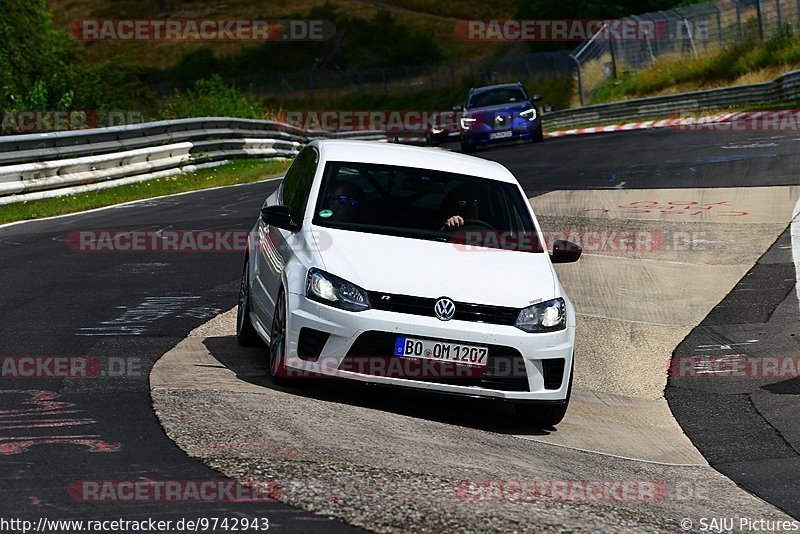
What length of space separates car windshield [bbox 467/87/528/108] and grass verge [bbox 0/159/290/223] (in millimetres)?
5155

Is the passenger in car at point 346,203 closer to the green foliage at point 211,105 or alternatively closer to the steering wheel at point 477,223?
the steering wheel at point 477,223

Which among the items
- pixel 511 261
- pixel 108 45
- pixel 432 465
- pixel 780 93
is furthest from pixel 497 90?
pixel 108 45

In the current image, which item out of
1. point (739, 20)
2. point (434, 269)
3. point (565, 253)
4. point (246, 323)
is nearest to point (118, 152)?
point (246, 323)

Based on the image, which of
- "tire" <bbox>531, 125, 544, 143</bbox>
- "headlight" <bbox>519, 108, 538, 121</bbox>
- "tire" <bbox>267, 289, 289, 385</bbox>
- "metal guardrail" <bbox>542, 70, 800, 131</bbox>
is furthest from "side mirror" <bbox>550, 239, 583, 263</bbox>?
"metal guardrail" <bbox>542, 70, 800, 131</bbox>

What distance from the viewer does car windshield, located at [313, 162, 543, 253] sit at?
8.64m

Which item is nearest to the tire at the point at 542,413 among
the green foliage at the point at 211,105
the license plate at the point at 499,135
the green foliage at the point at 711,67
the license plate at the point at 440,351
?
the license plate at the point at 440,351

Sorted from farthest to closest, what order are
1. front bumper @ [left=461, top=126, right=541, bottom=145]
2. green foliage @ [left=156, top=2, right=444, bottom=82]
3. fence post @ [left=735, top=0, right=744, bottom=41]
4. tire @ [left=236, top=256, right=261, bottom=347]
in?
1. green foliage @ [left=156, top=2, right=444, bottom=82]
2. fence post @ [left=735, top=0, right=744, bottom=41]
3. front bumper @ [left=461, top=126, right=541, bottom=145]
4. tire @ [left=236, top=256, right=261, bottom=347]

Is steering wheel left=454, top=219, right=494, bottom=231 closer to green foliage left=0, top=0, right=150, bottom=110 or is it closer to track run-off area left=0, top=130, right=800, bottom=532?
track run-off area left=0, top=130, right=800, bottom=532

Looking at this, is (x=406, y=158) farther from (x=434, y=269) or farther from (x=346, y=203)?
(x=434, y=269)

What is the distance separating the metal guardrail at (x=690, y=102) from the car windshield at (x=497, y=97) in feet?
27.4

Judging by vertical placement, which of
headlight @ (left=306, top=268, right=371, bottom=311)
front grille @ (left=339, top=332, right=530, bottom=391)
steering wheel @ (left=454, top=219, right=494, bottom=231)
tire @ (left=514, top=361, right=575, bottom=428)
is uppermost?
steering wheel @ (left=454, top=219, right=494, bottom=231)

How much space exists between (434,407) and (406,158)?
6.17ft

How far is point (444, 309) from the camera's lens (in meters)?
7.66

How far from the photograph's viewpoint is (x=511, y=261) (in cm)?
842
